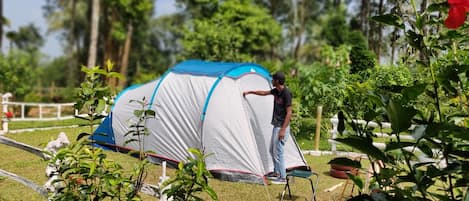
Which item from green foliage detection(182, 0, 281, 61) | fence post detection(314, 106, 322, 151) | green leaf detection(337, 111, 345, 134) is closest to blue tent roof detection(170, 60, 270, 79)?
fence post detection(314, 106, 322, 151)

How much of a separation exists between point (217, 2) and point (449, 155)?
739 inches

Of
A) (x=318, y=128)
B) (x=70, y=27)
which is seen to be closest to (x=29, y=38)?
(x=70, y=27)

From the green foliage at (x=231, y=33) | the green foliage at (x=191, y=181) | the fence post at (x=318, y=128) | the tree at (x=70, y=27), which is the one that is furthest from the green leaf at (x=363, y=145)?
the tree at (x=70, y=27)

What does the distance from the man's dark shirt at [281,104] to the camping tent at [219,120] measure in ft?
1.66

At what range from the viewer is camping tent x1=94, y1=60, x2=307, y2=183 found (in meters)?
5.04

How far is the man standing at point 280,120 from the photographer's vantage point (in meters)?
4.56

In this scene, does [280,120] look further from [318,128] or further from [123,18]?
[123,18]

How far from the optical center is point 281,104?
15.1ft

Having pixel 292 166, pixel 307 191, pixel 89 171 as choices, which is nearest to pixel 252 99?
pixel 292 166

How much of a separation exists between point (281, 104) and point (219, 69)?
128cm

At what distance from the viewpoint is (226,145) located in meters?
5.11

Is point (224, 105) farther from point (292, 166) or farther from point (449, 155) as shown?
point (449, 155)

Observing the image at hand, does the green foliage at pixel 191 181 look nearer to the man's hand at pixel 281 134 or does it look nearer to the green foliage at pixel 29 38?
the man's hand at pixel 281 134

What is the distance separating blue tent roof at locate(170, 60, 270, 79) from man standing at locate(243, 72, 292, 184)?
0.90 meters
